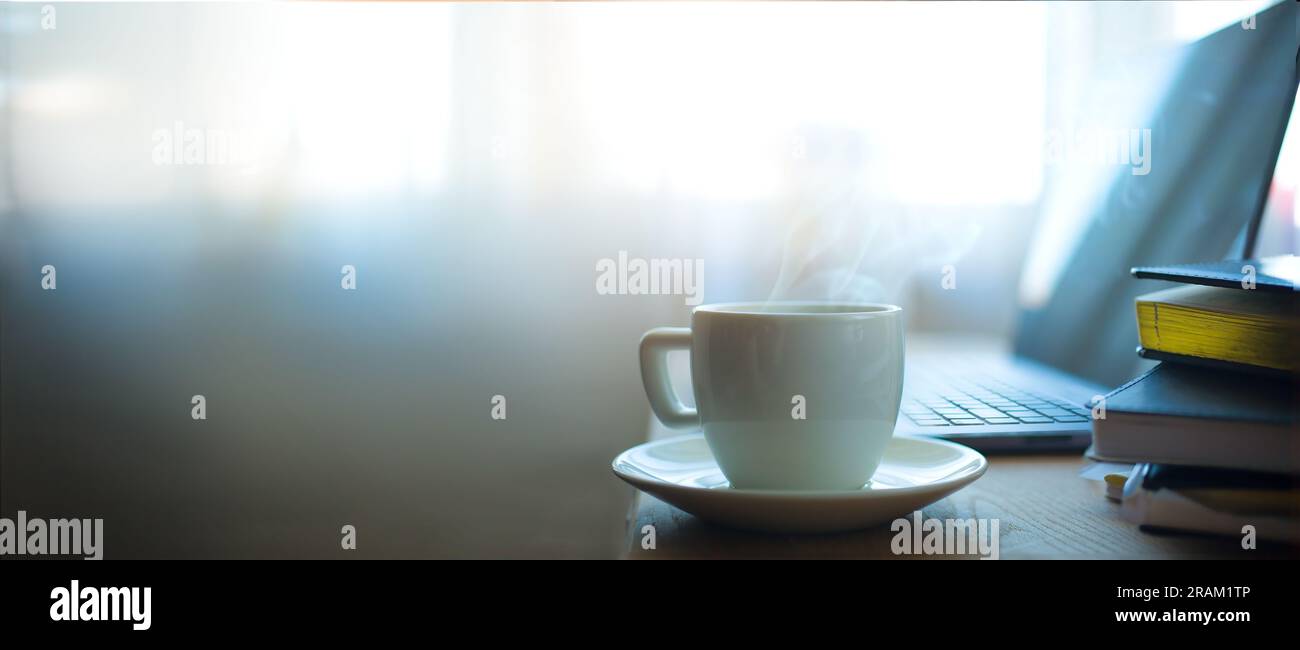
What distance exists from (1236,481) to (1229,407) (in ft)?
0.11

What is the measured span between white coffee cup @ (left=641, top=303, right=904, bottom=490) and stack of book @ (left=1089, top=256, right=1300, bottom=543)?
104 millimetres

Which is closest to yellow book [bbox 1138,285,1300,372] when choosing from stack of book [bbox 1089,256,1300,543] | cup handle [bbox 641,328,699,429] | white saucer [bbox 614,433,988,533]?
stack of book [bbox 1089,256,1300,543]

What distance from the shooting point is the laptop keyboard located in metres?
0.60

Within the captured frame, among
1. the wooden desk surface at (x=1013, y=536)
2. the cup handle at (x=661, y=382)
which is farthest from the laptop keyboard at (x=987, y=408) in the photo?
the cup handle at (x=661, y=382)

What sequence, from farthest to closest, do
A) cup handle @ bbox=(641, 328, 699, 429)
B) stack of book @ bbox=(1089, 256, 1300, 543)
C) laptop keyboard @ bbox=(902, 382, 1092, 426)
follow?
1. laptop keyboard @ bbox=(902, 382, 1092, 426)
2. cup handle @ bbox=(641, 328, 699, 429)
3. stack of book @ bbox=(1089, 256, 1300, 543)

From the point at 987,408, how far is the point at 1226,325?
0.82ft

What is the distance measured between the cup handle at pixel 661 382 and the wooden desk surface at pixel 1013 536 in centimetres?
5

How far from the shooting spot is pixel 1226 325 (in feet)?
1.33

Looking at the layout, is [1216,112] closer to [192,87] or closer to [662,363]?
[662,363]

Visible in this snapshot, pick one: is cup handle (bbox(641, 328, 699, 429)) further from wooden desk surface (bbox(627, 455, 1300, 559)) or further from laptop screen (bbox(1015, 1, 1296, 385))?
laptop screen (bbox(1015, 1, 1296, 385))

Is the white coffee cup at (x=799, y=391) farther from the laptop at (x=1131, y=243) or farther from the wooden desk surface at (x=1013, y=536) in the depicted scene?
the laptop at (x=1131, y=243)

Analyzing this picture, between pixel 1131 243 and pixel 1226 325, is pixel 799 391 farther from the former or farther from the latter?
pixel 1131 243

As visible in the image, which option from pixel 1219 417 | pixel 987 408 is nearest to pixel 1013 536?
pixel 1219 417
